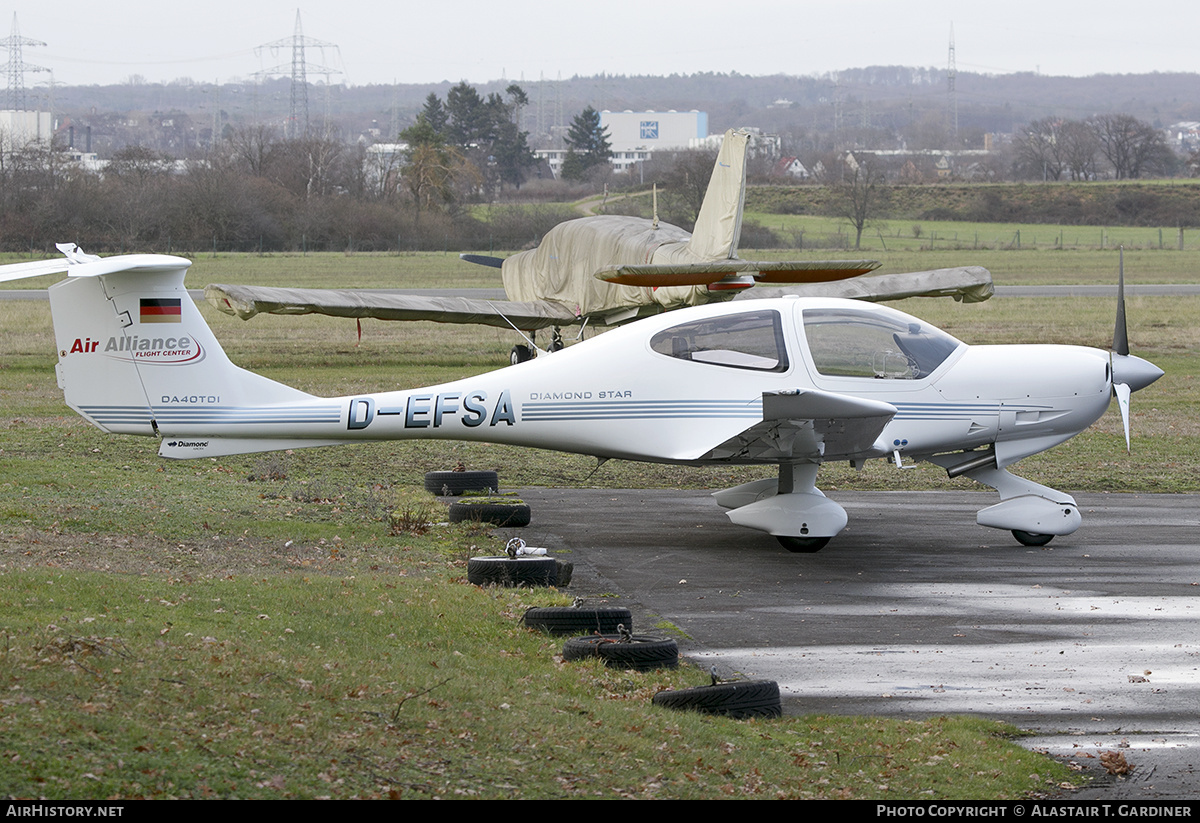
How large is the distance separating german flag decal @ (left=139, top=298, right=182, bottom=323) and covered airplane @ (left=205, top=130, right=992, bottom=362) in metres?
7.21

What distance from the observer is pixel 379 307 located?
23812 millimetres

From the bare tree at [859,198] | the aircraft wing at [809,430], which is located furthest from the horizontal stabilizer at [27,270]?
the bare tree at [859,198]

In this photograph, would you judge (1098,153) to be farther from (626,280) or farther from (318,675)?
(318,675)

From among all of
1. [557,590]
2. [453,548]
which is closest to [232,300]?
[453,548]

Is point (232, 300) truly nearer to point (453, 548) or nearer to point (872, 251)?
point (453, 548)

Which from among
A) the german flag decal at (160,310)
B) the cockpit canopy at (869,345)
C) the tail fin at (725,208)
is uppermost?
the tail fin at (725,208)

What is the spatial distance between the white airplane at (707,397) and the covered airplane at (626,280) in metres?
4.86

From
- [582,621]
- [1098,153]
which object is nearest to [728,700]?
[582,621]

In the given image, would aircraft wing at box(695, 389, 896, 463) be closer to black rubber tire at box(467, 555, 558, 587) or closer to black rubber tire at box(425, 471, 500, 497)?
black rubber tire at box(467, 555, 558, 587)

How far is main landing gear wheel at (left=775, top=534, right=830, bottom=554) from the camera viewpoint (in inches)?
468

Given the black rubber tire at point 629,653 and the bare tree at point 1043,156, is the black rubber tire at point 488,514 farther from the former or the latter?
the bare tree at point 1043,156

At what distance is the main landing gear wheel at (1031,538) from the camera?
39.9 ft

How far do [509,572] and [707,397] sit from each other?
116 inches
